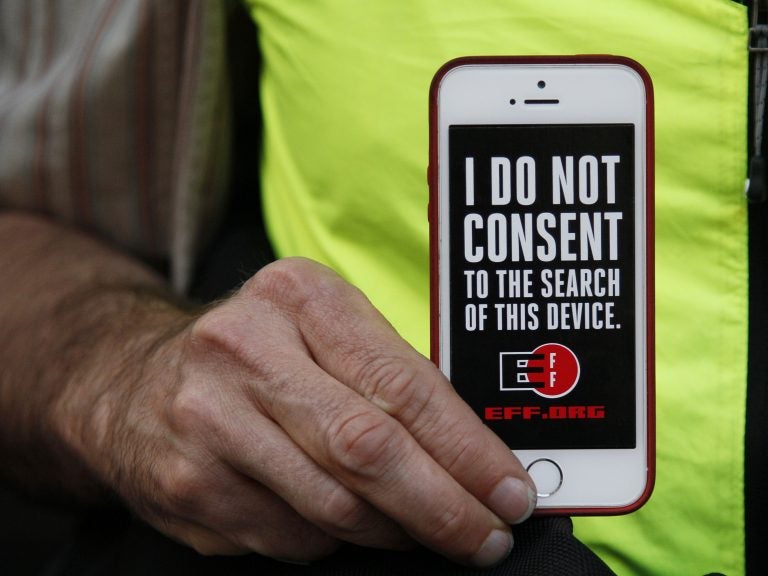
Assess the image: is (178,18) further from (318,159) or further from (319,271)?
(319,271)

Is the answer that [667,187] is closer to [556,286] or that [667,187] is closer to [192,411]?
[556,286]

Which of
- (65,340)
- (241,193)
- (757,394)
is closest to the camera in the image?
(757,394)

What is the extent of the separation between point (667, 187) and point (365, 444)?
0.86 ft

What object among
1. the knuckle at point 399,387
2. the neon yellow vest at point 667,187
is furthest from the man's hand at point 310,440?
the neon yellow vest at point 667,187

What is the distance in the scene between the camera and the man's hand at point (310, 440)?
0.45 meters

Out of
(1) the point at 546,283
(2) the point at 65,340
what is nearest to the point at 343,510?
(1) the point at 546,283

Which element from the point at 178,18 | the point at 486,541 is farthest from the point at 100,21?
the point at 486,541

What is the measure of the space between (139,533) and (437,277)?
338 millimetres

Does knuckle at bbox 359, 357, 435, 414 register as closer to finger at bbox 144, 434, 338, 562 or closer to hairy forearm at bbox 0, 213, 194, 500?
finger at bbox 144, 434, 338, 562

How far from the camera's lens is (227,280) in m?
0.76

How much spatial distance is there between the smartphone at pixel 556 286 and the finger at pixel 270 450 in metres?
0.08

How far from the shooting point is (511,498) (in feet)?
1.50

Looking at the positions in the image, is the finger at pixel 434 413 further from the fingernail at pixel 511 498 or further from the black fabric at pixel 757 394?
the black fabric at pixel 757 394

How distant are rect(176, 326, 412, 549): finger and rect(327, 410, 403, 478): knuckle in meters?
0.02
